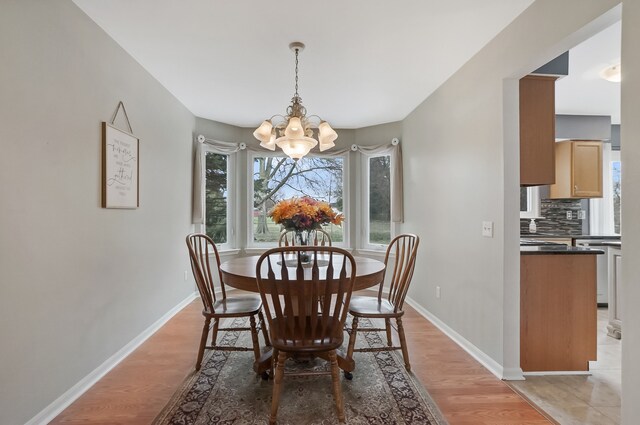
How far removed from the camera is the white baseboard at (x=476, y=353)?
2246 millimetres

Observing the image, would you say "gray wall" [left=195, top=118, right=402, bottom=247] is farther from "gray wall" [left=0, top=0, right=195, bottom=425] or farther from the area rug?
the area rug

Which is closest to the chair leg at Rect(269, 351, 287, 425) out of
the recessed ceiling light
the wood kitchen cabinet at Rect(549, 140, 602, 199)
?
the recessed ceiling light

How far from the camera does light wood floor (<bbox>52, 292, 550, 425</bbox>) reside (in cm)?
183

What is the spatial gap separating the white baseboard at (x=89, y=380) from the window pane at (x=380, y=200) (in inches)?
115

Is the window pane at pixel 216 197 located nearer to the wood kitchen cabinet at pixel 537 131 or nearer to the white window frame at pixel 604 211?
the wood kitchen cabinet at pixel 537 131

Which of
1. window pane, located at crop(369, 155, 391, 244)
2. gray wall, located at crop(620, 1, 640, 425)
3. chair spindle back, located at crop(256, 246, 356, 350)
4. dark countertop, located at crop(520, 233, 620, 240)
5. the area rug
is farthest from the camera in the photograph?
window pane, located at crop(369, 155, 391, 244)

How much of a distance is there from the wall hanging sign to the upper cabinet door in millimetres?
4838

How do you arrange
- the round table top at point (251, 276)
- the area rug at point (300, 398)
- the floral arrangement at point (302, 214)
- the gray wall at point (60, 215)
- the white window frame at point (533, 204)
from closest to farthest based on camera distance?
the gray wall at point (60, 215) < the area rug at point (300, 398) < the round table top at point (251, 276) < the floral arrangement at point (302, 214) < the white window frame at point (533, 204)

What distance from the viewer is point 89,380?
2.14m

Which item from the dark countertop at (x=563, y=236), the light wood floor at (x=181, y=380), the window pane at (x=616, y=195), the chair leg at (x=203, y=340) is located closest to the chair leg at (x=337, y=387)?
the light wood floor at (x=181, y=380)

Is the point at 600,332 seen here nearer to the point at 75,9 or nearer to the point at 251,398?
the point at 251,398

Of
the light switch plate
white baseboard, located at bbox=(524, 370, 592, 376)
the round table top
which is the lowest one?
white baseboard, located at bbox=(524, 370, 592, 376)

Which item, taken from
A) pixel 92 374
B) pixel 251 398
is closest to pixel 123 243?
pixel 92 374

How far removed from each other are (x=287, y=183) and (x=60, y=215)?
10.7ft
